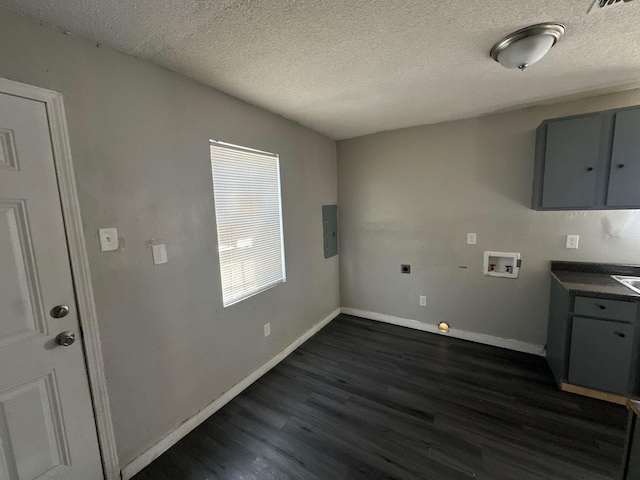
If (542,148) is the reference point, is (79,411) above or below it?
below

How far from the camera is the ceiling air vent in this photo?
3.68 ft

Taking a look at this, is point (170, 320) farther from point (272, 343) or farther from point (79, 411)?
point (272, 343)

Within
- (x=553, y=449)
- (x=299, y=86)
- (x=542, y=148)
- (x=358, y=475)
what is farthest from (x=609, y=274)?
(x=299, y=86)

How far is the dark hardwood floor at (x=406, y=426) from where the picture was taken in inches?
57.9

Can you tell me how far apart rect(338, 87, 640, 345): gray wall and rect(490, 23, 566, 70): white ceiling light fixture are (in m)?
1.19

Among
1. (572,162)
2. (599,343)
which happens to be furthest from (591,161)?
(599,343)

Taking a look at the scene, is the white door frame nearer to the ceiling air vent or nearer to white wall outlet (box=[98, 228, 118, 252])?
white wall outlet (box=[98, 228, 118, 252])

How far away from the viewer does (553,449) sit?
1546 mm

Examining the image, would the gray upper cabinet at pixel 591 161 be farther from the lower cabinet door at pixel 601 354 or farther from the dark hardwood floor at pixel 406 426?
the dark hardwood floor at pixel 406 426

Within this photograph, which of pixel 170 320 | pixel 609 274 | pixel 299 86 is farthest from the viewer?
pixel 609 274

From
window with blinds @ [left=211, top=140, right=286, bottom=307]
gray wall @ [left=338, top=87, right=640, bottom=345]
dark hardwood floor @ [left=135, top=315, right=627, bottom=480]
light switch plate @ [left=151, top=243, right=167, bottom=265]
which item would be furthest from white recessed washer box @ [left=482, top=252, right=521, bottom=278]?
light switch plate @ [left=151, top=243, right=167, bottom=265]

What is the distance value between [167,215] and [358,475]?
1944 mm

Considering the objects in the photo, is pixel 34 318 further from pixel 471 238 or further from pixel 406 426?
pixel 471 238

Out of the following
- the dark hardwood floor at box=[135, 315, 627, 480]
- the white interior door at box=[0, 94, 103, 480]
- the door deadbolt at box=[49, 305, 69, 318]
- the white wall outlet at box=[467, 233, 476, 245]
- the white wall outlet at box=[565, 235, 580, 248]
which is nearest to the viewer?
the white interior door at box=[0, 94, 103, 480]
